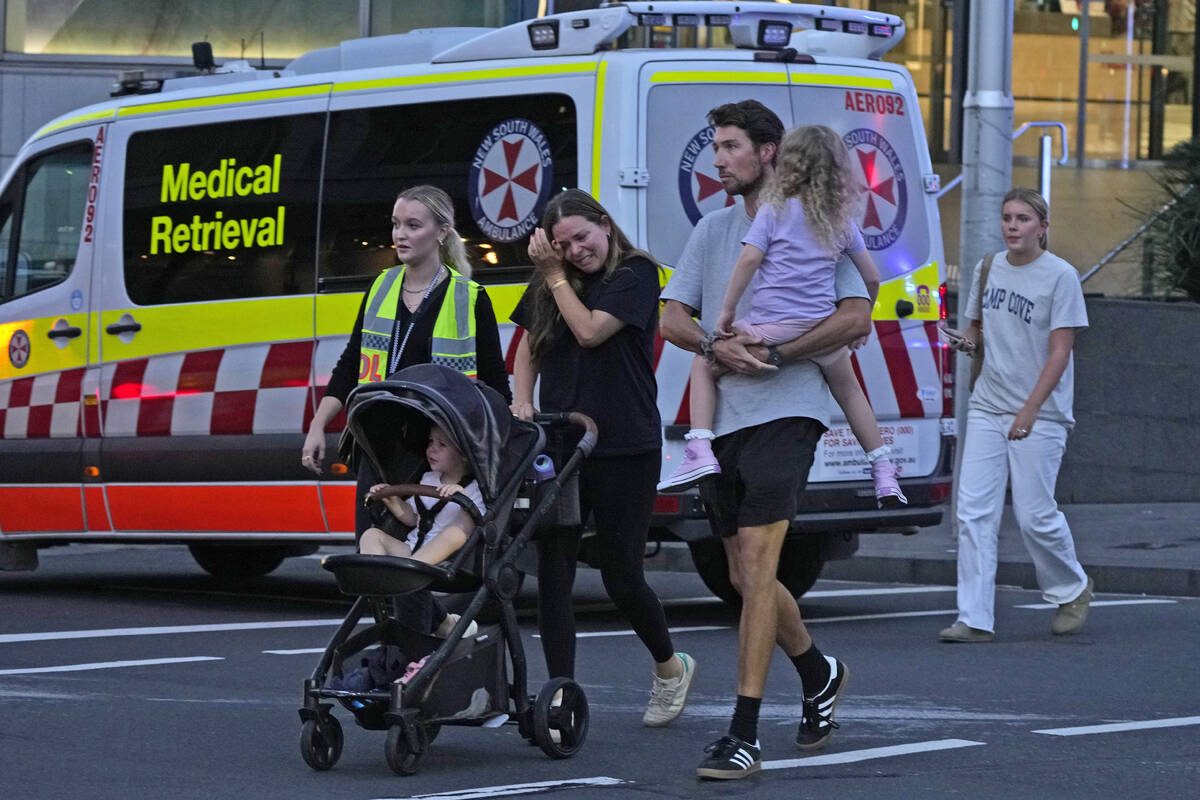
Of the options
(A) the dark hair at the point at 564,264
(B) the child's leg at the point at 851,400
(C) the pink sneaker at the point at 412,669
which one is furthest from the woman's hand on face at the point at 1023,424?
(C) the pink sneaker at the point at 412,669

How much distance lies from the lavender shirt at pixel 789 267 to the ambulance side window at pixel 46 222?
5.41 metres

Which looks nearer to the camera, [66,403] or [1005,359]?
[1005,359]

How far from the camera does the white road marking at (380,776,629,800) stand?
529 centimetres

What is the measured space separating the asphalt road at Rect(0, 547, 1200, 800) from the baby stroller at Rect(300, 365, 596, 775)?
0.42ft

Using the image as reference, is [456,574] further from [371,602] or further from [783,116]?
[783,116]

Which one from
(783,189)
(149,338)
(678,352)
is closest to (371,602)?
(783,189)

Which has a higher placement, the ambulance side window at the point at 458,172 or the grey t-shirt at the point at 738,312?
the ambulance side window at the point at 458,172

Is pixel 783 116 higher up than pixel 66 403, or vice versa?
pixel 783 116

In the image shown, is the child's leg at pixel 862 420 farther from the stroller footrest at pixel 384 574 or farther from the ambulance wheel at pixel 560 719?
the stroller footrest at pixel 384 574

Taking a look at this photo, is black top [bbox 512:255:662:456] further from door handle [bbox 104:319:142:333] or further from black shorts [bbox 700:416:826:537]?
door handle [bbox 104:319:142:333]

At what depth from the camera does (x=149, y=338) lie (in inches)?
389

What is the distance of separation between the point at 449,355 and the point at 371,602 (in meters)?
0.94

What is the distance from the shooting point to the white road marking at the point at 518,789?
529 cm

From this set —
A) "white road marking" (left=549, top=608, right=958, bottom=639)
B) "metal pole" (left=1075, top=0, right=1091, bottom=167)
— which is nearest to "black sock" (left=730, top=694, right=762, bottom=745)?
"white road marking" (left=549, top=608, right=958, bottom=639)
